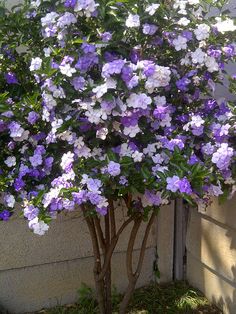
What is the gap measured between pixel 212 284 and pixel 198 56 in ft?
5.97

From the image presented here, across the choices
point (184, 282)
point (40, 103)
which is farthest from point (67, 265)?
point (40, 103)

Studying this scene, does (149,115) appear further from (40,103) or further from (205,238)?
(205,238)

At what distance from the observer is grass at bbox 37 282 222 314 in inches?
134

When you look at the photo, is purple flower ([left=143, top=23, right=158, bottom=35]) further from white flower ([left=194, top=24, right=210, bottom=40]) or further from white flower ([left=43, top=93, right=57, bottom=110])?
white flower ([left=43, top=93, right=57, bottom=110])

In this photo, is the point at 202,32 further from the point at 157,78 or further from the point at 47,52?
the point at 47,52

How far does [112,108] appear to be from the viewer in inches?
82.1

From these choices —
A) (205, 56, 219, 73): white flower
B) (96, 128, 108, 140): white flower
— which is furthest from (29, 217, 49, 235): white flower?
(205, 56, 219, 73): white flower

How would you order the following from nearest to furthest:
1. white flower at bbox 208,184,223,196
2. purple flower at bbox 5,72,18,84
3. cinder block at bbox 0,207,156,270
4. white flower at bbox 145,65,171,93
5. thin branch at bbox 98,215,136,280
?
white flower at bbox 145,65,171,93 → white flower at bbox 208,184,223,196 → purple flower at bbox 5,72,18,84 → thin branch at bbox 98,215,136,280 → cinder block at bbox 0,207,156,270

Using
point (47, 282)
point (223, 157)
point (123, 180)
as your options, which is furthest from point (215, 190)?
point (47, 282)

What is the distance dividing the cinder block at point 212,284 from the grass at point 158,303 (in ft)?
0.20

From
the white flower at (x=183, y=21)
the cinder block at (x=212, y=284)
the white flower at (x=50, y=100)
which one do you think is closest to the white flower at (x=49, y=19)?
the white flower at (x=50, y=100)

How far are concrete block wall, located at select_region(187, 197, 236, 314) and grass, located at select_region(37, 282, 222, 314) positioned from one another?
0.26ft

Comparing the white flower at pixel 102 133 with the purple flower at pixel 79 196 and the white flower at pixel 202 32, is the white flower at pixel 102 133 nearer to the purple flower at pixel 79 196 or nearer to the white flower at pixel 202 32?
the purple flower at pixel 79 196

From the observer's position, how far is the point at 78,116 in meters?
2.21
